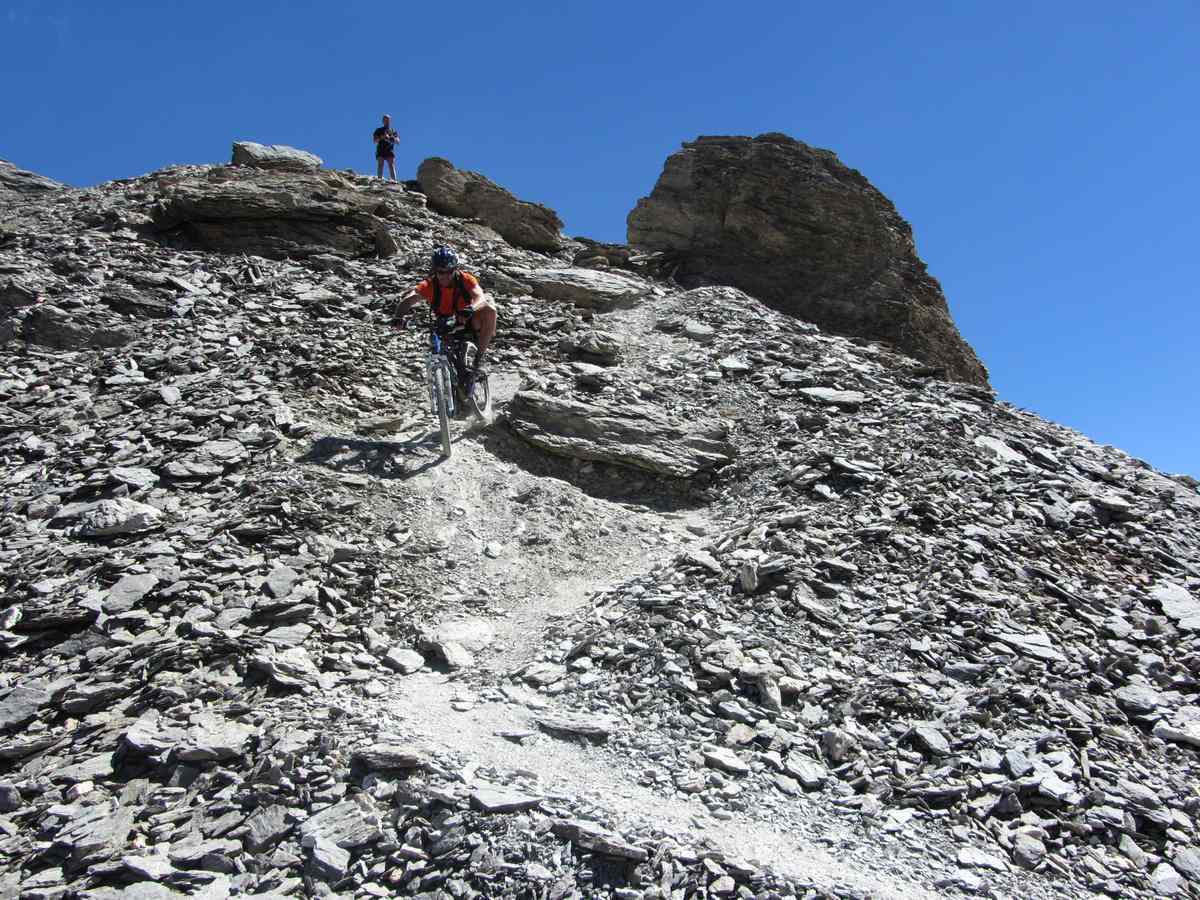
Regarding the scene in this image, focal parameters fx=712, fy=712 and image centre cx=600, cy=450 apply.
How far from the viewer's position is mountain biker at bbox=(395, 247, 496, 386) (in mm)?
9930

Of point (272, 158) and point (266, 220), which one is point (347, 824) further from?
point (272, 158)

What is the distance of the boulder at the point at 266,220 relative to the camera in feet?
49.6

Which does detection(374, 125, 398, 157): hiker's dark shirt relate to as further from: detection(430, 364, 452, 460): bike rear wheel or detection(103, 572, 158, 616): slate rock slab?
detection(103, 572, 158, 616): slate rock slab

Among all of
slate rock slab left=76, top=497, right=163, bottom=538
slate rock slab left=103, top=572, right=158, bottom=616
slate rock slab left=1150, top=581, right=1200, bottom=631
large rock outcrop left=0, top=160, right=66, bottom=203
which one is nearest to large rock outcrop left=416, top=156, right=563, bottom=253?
large rock outcrop left=0, top=160, right=66, bottom=203

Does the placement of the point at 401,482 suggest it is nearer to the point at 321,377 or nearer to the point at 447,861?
the point at 321,377

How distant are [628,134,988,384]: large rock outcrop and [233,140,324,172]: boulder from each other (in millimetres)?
9521

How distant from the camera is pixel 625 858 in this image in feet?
13.5

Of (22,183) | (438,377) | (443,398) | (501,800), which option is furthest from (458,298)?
(22,183)

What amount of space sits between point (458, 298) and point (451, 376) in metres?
1.17

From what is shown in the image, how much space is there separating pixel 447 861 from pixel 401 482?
5382 mm

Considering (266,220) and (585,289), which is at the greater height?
(266,220)

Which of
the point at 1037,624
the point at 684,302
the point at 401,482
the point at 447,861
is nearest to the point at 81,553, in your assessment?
the point at 401,482

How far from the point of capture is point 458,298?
33.1 feet

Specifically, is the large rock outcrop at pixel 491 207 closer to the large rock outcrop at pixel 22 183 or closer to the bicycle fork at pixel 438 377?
the large rock outcrop at pixel 22 183
